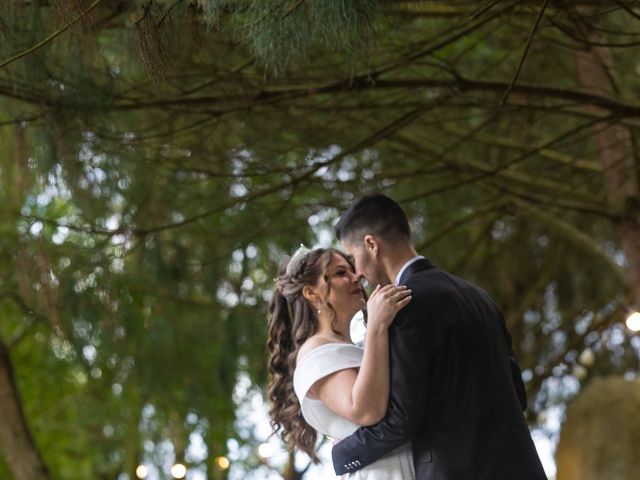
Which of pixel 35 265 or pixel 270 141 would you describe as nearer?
pixel 35 265

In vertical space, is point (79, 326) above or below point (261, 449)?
above

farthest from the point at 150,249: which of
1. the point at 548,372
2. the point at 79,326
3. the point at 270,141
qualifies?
the point at 548,372

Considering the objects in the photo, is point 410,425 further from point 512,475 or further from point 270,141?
point 270,141

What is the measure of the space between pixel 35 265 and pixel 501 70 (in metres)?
3.82

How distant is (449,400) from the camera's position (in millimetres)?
2922

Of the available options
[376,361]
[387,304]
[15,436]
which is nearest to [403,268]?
[387,304]

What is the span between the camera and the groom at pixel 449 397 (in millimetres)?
2895

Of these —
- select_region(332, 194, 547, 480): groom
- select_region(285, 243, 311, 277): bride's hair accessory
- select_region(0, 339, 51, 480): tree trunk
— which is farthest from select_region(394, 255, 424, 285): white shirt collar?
select_region(0, 339, 51, 480): tree trunk

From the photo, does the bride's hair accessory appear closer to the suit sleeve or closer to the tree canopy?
the tree canopy

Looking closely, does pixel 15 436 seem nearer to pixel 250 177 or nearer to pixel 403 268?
pixel 250 177

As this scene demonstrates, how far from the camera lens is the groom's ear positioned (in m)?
3.14

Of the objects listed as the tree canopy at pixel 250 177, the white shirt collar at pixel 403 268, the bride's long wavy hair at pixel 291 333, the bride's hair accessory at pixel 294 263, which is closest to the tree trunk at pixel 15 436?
the tree canopy at pixel 250 177

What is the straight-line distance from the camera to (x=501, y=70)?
25.9ft

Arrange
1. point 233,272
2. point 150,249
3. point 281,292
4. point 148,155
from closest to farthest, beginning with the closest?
point 281,292
point 148,155
point 150,249
point 233,272
